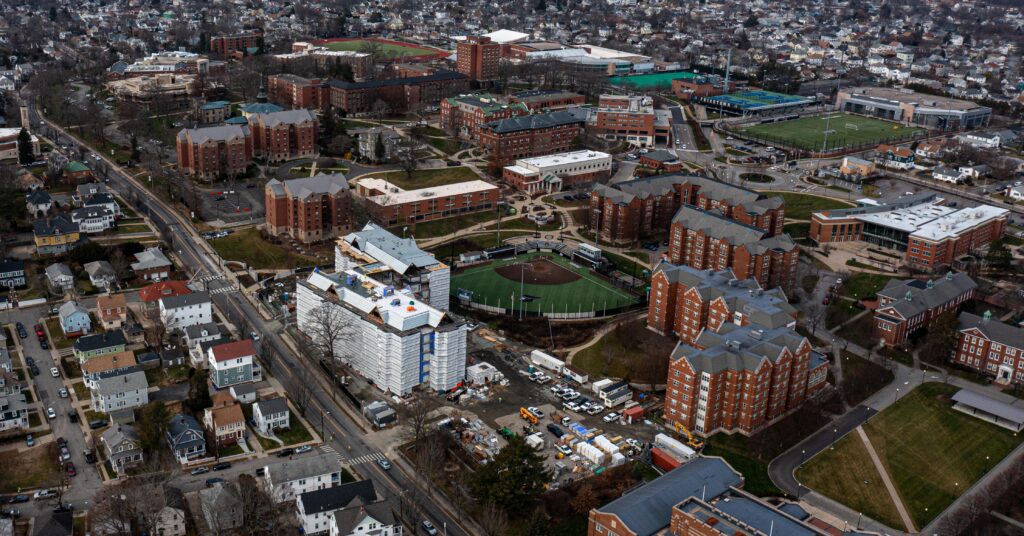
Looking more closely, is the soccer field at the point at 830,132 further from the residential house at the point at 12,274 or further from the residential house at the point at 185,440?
the residential house at the point at 185,440

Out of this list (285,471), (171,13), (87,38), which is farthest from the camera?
(171,13)

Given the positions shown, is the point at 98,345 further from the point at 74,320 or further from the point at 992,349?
the point at 992,349

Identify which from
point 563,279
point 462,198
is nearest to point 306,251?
point 462,198

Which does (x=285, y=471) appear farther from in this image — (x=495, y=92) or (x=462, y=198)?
(x=495, y=92)

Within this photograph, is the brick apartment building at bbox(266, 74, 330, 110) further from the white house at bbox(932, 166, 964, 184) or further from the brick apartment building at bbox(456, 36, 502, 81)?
the white house at bbox(932, 166, 964, 184)

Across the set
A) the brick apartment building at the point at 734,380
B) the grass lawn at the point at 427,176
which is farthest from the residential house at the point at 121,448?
the grass lawn at the point at 427,176

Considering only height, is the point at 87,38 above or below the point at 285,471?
above

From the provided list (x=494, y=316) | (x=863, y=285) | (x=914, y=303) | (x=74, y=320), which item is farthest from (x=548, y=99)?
(x=74, y=320)

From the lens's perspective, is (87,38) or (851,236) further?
(87,38)
